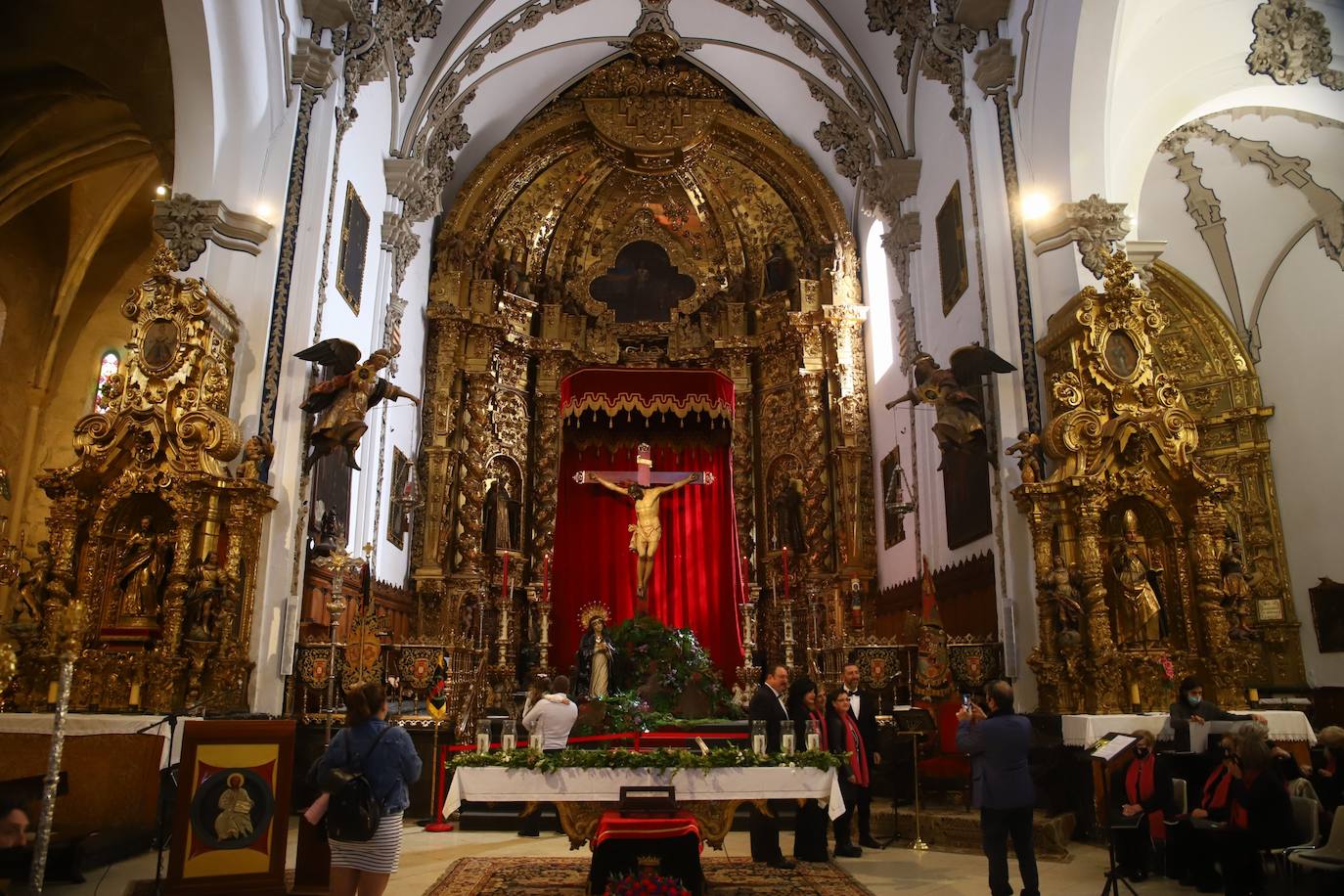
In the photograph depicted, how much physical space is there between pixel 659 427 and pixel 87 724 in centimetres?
1114

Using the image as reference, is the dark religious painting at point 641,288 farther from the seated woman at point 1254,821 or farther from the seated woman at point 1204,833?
the seated woman at point 1254,821

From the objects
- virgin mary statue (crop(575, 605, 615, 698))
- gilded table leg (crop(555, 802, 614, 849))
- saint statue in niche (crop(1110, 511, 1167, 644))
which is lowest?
gilded table leg (crop(555, 802, 614, 849))

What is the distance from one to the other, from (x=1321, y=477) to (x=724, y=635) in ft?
29.0

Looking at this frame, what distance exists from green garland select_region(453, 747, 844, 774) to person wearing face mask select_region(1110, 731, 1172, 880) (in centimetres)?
199

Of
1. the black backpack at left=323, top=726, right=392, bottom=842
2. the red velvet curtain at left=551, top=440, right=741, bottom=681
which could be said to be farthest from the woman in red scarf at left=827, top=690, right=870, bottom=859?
the red velvet curtain at left=551, top=440, right=741, bottom=681

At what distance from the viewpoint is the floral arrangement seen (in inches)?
203

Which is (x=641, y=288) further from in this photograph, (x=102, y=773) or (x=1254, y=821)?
(x=1254, y=821)

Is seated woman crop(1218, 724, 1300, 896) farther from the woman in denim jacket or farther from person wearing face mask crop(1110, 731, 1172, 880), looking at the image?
the woman in denim jacket

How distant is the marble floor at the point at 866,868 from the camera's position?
5926 millimetres

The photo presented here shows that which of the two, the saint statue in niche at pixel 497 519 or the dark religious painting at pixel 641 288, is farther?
the dark religious painting at pixel 641 288

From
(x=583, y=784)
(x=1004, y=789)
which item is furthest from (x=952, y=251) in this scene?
(x=583, y=784)

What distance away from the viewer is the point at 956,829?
25.0 feet

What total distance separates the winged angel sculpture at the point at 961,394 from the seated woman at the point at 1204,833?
4.00 meters

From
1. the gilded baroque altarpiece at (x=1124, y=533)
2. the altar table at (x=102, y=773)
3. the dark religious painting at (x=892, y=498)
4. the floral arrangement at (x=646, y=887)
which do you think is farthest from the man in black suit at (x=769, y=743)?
the dark religious painting at (x=892, y=498)
